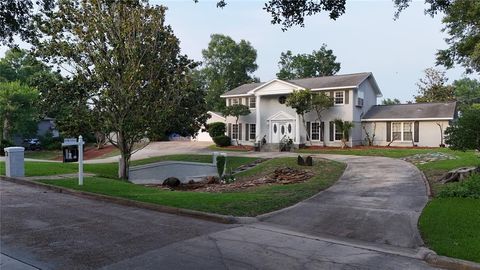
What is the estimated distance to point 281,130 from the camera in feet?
123

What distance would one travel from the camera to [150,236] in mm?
7691

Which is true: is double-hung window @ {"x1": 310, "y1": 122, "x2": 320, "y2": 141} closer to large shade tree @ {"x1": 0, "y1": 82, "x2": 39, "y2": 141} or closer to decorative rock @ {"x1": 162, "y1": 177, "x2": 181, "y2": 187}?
decorative rock @ {"x1": 162, "y1": 177, "x2": 181, "y2": 187}

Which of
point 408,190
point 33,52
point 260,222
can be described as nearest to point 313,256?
point 260,222

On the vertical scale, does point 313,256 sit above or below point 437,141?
below

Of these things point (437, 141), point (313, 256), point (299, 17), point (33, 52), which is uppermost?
point (33, 52)

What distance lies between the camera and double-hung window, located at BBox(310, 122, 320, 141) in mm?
35781

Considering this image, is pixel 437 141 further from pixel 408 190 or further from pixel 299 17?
pixel 299 17

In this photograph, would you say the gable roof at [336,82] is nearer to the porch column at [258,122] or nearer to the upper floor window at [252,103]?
the upper floor window at [252,103]

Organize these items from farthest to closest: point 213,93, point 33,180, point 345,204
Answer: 1. point 213,93
2. point 33,180
3. point 345,204

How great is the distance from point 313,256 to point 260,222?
281cm

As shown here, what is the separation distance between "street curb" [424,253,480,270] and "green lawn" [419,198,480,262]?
0.55ft

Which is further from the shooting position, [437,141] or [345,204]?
[437,141]

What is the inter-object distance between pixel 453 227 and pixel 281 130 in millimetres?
29174

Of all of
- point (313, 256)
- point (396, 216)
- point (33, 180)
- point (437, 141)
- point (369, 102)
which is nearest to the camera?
point (313, 256)
